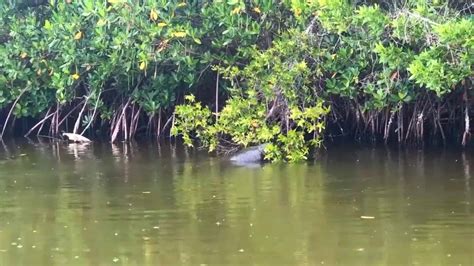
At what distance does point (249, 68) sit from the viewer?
12703mm

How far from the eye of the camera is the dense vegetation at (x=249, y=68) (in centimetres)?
1150

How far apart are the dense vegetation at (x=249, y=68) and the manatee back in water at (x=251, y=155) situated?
13 cm

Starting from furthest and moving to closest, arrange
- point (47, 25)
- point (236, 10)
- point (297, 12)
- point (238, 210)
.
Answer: point (47, 25), point (236, 10), point (297, 12), point (238, 210)

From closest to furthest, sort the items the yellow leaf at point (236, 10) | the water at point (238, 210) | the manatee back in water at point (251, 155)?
1. the water at point (238, 210)
2. the manatee back in water at point (251, 155)
3. the yellow leaf at point (236, 10)

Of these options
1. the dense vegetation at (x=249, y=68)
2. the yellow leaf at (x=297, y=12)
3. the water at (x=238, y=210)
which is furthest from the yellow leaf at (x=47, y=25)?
the yellow leaf at (x=297, y=12)

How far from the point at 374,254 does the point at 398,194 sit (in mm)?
2510

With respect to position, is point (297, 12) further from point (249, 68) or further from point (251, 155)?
Result: point (251, 155)

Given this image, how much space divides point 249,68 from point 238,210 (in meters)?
4.21

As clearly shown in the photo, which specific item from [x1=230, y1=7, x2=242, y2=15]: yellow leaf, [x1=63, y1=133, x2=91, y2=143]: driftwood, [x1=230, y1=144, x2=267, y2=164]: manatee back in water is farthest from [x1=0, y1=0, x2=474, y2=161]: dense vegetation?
[x1=63, y1=133, x2=91, y2=143]: driftwood

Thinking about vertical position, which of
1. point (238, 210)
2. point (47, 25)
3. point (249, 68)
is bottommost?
point (238, 210)

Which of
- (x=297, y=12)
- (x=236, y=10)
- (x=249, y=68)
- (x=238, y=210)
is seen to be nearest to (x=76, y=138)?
(x=249, y=68)

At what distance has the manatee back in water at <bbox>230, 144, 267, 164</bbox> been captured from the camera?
12148 mm

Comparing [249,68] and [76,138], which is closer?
[249,68]

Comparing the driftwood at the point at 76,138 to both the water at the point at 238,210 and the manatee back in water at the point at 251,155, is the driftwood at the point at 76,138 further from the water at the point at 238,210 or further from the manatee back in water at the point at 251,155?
the manatee back in water at the point at 251,155
